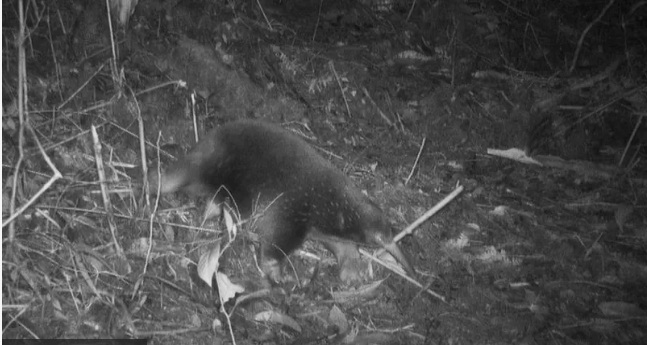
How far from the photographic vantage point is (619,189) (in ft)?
5.59

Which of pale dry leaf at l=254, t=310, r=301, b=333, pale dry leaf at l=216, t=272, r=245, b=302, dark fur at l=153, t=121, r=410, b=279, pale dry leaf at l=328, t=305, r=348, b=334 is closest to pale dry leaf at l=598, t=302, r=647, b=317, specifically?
dark fur at l=153, t=121, r=410, b=279

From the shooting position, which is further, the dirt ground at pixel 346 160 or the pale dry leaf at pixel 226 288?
the pale dry leaf at pixel 226 288

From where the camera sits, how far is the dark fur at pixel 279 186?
5.99ft

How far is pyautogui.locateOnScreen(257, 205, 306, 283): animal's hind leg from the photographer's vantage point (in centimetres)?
182

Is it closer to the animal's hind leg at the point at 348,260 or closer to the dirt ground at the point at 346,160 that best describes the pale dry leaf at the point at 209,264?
the dirt ground at the point at 346,160

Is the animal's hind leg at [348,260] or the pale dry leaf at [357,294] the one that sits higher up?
the animal's hind leg at [348,260]

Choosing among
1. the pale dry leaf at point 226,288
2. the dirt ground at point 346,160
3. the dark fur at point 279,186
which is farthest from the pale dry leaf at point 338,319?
the pale dry leaf at point 226,288

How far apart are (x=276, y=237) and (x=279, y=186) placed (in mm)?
158

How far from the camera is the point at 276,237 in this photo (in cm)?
183

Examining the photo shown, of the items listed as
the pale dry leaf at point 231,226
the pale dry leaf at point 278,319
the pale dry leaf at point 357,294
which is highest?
the pale dry leaf at point 231,226

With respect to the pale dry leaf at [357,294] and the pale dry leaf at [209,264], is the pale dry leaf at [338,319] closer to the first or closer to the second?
the pale dry leaf at [357,294]

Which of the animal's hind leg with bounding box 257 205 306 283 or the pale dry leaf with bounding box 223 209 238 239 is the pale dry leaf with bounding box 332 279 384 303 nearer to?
the animal's hind leg with bounding box 257 205 306 283

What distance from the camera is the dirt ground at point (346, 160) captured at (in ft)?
5.57

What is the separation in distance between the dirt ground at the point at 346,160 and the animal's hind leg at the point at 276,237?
0.11ft
